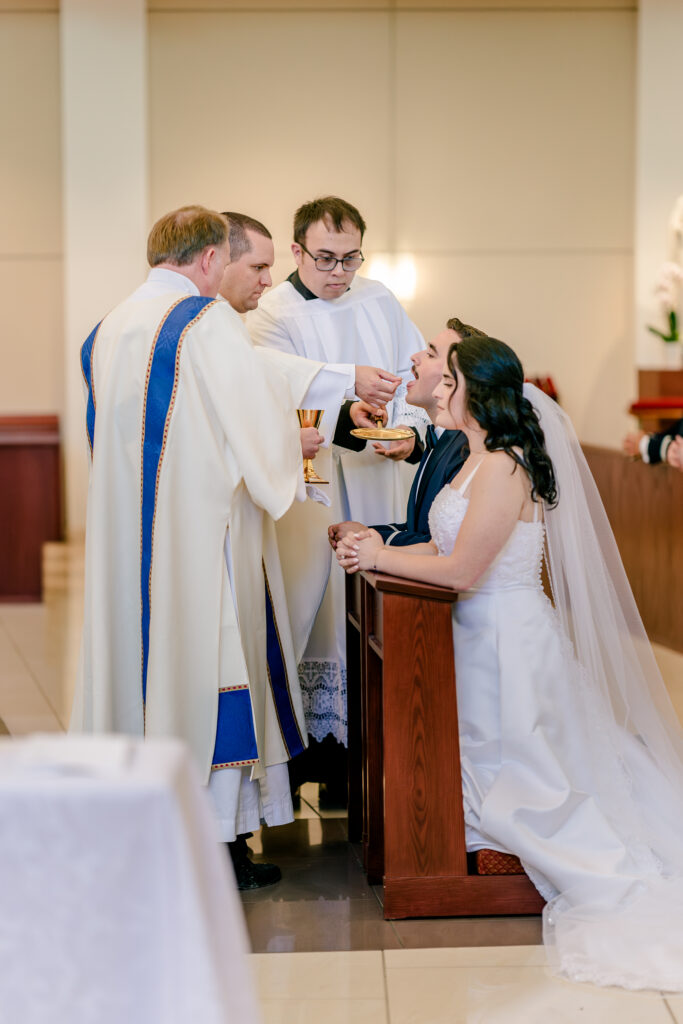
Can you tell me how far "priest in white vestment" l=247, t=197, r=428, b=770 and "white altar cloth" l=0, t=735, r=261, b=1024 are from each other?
2710 mm

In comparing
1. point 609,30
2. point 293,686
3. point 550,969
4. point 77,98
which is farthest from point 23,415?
point 550,969

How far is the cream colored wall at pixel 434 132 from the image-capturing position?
1029cm

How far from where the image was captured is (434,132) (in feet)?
34.1

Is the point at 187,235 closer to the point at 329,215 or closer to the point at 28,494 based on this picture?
the point at 329,215

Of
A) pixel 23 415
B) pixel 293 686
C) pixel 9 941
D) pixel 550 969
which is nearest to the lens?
pixel 9 941

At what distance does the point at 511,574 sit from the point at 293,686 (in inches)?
29.3

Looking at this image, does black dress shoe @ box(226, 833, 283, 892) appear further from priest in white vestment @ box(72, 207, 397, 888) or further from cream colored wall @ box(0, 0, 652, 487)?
cream colored wall @ box(0, 0, 652, 487)

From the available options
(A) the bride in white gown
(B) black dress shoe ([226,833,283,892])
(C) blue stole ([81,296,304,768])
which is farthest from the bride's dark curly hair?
(B) black dress shoe ([226,833,283,892])

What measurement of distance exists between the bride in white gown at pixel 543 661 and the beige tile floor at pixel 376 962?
0.76ft

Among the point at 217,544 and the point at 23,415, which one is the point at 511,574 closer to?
the point at 217,544

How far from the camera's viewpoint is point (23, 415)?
34.8ft

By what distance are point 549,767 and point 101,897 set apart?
1.93 meters

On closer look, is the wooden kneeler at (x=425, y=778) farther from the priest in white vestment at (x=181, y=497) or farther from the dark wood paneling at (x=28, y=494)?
the dark wood paneling at (x=28, y=494)

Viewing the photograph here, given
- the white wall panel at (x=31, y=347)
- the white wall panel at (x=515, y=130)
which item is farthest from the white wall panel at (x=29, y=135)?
the white wall panel at (x=515, y=130)
